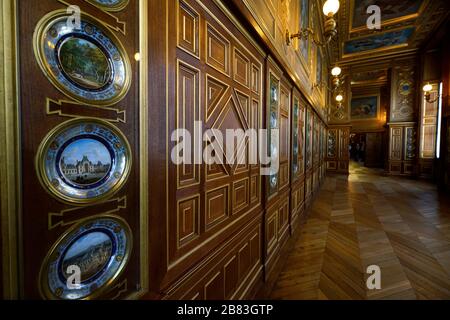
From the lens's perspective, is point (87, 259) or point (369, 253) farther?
point (369, 253)

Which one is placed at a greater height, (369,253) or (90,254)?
(90,254)

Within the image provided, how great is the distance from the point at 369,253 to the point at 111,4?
13.1 ft

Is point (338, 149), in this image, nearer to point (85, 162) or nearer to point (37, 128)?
point (85, 162)

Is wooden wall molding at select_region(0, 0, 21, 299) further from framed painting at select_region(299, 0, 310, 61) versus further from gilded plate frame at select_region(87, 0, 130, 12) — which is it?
framed painting at select_region(299, 0, 310, 61)

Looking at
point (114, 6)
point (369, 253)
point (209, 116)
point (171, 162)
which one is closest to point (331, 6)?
point (209, 116)

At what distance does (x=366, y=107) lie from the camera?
49.2ft

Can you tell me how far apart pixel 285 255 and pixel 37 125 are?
316 cm

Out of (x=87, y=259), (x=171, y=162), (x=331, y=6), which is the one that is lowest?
(x=87, y=259)

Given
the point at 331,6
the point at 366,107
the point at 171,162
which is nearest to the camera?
the point at 171,162

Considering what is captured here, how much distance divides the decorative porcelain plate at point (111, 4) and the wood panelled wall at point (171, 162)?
2cm

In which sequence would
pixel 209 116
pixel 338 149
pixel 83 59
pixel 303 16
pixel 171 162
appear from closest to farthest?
pixel 83 59, pixel 171 162, pixel 209 116, pixel 303 16, pixel 338 149

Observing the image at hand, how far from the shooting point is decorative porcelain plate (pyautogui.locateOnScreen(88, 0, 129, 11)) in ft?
2.60

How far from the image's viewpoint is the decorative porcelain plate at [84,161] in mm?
683

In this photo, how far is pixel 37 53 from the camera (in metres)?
0.63
